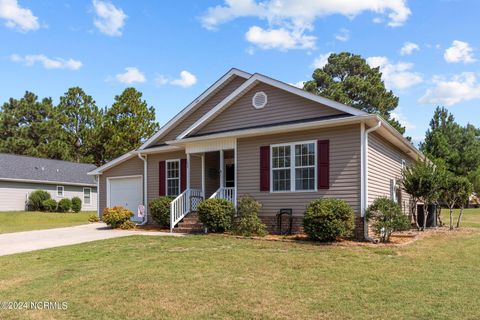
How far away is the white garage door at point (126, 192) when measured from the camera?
19.4 meters

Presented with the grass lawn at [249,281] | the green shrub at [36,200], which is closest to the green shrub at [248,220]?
the grass lawn at [249,281]

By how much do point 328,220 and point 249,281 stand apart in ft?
15.3

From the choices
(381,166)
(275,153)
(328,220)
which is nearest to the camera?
(328,220)

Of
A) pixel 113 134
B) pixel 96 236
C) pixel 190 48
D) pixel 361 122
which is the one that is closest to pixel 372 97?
pixel 113 134

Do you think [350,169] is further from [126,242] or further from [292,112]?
[126,242]

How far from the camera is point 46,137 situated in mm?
45656

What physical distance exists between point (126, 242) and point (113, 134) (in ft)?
85.5

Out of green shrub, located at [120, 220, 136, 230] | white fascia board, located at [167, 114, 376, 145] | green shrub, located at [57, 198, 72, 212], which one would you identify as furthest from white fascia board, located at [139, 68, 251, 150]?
green shrub, located at [57, 198, 72, 212]

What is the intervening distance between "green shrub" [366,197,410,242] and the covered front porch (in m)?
4.62

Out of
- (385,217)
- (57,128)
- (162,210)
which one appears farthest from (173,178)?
(57,128)

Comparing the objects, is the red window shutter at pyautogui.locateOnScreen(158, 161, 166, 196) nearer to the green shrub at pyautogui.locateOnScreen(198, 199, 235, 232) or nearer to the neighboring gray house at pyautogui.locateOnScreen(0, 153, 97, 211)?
the green shrub at pyautogui.locateOnScreen(198, 199, 235, 232)

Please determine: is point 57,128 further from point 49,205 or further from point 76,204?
point 49,205

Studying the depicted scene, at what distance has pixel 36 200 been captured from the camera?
1161 inches

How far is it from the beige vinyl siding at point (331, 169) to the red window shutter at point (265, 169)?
17cm
